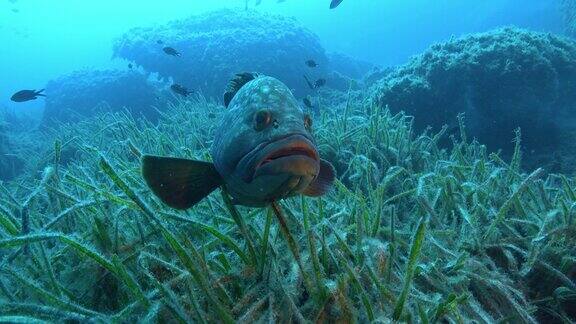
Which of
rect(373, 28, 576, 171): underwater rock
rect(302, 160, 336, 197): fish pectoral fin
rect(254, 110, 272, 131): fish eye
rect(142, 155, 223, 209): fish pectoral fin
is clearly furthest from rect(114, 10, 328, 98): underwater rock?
rect(254, 110, 272, 131): fish eye

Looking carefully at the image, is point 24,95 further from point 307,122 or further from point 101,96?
point 101,96

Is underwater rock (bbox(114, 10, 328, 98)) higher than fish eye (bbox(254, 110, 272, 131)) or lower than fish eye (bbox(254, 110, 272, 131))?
lower

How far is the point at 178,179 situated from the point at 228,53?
1691cm

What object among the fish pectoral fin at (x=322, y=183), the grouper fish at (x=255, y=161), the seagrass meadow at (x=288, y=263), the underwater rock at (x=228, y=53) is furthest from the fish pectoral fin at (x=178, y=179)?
the underwater rock at (x=228, y=53)

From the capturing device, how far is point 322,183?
93.4 inches

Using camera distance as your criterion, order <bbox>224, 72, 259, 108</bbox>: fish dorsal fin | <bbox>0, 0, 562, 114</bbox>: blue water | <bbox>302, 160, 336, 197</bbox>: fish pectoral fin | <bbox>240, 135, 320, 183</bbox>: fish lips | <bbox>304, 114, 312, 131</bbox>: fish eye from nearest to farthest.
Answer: <bbox>240, 135, 320, 183</bbox>: fish lips, <bbox>304, 114, 312, 131</bbox>: fish eye, <bbox>302, 160, 336, 197</bbox>: fish pectoral fin, <bbox>224, 72, 259, 108</bbox>: fish dorsal fin, <bbox>0, 0, 562, 114</bbox>: blue water

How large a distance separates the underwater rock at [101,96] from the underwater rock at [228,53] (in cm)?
148

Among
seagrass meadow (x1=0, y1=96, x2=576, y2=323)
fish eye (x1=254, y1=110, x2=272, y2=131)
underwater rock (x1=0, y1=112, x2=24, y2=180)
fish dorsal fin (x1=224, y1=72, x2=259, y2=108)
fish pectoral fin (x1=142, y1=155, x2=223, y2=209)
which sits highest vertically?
fish eye (x1=254, y1=110, x2=272, y2=131)

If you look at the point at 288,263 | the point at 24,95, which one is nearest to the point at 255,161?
the point at 288,263

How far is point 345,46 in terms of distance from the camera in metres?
76.0

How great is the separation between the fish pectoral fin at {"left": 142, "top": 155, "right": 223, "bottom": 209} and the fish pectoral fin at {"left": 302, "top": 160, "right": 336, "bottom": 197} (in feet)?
1.83

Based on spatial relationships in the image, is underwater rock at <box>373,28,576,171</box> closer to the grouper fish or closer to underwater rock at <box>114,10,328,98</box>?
the grouper fish

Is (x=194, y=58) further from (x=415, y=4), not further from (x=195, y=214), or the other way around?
(x=415, y=4)

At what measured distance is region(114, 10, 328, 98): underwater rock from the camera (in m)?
17.5
